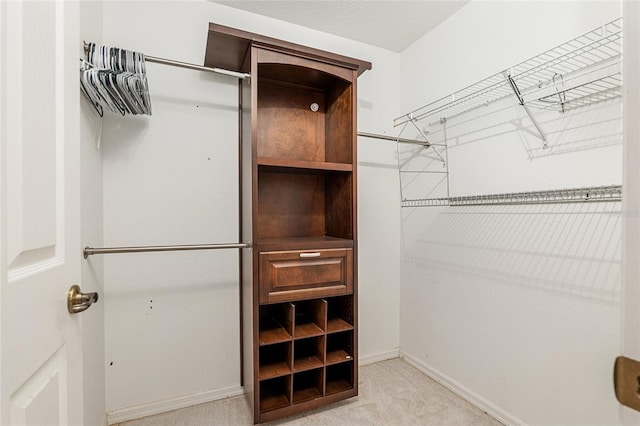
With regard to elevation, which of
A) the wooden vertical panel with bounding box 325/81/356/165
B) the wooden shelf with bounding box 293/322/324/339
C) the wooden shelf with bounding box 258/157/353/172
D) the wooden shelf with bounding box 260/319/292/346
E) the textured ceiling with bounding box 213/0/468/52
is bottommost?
the wooden shelf with bounding box 260/319/292/346

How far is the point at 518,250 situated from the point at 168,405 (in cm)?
210

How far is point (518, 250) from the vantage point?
1.61 meters

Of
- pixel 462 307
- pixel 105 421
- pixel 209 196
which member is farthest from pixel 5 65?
pixel 462 307

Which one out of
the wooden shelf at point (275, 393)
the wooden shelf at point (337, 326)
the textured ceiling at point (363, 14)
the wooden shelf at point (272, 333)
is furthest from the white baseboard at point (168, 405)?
the textured ceiling at point (363, 14)

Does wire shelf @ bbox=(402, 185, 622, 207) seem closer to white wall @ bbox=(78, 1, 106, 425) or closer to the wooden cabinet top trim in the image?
the wooden cabinet top trim

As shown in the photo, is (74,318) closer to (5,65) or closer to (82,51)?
(5,65)

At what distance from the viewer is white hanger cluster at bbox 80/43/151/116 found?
Answer: 1.22 meters

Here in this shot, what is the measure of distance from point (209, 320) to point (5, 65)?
5.33 ft

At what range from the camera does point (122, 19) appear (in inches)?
65.7

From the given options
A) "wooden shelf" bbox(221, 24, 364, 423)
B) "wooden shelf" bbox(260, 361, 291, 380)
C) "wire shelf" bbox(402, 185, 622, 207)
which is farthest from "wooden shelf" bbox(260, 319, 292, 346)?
"wire shelf" bbox(402, 185, 622, 207)

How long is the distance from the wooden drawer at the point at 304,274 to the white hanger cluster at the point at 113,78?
92 centimetres

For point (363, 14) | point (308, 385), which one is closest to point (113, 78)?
point (363, 14)

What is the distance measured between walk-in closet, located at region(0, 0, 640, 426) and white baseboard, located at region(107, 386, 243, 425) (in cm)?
1

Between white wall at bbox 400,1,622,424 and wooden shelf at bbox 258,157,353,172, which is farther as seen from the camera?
wooden shelf at bbox 258,157,353,172
